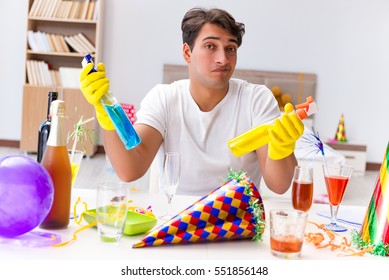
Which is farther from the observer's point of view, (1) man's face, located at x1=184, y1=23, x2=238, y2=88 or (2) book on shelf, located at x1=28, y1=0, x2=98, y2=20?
(2) book on shelf, located at x1=28, y1=0, x2=98, y2=20

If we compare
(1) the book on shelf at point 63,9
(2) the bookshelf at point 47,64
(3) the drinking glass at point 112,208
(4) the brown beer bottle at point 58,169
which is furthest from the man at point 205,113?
(1) the book on shelf at point 63,9

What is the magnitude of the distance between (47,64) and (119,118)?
4594 millimetres

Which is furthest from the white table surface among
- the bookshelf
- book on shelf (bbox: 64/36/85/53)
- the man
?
book on shelf (bbox: 64/36/85/53)

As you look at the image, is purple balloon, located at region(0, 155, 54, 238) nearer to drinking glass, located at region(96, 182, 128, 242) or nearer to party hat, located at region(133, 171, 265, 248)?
drinking glass, located at region(96, 182, 128, 242)

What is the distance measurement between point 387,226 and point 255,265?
317mm

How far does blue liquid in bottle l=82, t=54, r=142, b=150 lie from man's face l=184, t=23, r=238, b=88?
59 centimetres

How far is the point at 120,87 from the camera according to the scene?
612 cm

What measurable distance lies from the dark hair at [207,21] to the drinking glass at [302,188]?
79cm

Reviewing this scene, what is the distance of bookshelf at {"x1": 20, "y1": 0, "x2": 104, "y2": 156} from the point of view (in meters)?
5.80

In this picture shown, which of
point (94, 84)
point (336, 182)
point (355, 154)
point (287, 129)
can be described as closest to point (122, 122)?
point (94, 84)

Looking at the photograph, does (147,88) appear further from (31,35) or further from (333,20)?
(333,20)

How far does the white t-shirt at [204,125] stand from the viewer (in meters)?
2.11

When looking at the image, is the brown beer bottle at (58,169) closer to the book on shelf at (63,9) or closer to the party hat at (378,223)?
the party hat at (378,223)

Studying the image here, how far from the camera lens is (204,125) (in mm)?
2150
